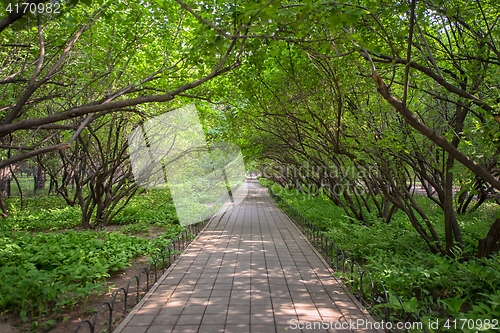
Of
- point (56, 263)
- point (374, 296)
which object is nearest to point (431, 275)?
point (374, 296)

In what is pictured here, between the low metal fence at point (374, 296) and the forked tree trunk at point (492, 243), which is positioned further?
the forked tree trunk at point (492, 243)

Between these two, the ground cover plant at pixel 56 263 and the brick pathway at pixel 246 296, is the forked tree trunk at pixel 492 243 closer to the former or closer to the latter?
the brick pathway at pixel 246 296

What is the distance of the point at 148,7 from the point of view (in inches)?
284

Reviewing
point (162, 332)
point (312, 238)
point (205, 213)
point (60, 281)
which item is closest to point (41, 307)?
point (60, 281)

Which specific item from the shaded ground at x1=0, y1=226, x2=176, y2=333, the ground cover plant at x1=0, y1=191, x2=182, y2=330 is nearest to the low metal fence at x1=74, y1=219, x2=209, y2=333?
the shaded ground at x1=0, y1=226, x2=176, y2=333

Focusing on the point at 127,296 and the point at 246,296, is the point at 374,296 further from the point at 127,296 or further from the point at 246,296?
the point at 127,296

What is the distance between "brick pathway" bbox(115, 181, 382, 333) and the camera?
4.77 meters

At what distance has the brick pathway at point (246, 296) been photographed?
4.77 meters

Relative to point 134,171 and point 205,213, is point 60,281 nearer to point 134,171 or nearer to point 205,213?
point 134,171

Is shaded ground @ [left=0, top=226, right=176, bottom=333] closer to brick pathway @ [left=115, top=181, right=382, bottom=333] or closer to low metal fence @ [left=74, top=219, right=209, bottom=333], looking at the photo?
low metal fence @ [left=74, top=219, right=209, bottom=333]

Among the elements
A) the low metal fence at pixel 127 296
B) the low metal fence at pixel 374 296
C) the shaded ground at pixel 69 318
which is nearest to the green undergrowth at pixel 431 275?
the low metal fence at pixel 374 296

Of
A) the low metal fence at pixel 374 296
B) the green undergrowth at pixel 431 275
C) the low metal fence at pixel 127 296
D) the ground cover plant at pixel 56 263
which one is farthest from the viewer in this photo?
the ground cover plant at pixel 56 263

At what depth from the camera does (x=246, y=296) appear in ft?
19.3

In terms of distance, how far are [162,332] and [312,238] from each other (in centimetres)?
770
